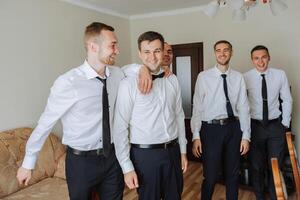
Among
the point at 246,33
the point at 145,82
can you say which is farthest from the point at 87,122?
the point at 246,33

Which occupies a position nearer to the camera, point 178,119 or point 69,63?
point 178,119

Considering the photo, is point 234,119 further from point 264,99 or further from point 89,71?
point 89,71

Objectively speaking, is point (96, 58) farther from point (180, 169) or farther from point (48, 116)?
point (180, 169)

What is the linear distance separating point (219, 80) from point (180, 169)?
1.02 meters

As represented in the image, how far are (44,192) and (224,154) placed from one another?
1670mm

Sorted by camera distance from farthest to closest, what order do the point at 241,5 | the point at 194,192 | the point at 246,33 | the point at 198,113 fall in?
the point at 246,33 < the point at 194,192 < the point at 198,113 < the point at 241,5

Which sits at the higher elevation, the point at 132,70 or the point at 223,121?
Answer: the point at 132,70

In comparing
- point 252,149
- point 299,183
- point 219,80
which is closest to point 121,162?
point 299,183

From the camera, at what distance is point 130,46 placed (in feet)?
15.8

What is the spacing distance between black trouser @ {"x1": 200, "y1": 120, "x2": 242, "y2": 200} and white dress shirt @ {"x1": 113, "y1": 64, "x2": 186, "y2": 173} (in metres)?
0.75

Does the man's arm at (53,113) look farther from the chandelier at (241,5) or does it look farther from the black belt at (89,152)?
the chandelier at (241,5)

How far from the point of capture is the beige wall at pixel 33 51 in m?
2.77

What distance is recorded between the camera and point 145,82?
157 cm

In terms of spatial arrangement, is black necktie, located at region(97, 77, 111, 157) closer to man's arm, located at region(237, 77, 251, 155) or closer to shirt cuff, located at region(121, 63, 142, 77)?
shirt cuff, located at region(121, 63, 142, 77)
